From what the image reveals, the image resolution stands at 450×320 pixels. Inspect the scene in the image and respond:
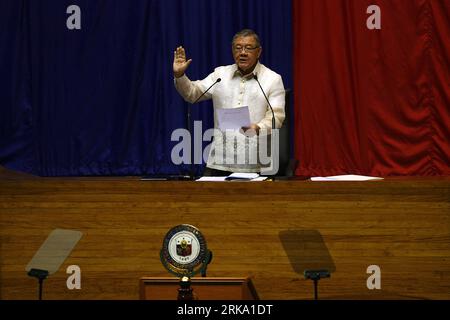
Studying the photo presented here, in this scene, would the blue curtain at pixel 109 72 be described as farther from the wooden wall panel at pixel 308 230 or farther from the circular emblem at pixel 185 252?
the circular emblem at pixel 185 252

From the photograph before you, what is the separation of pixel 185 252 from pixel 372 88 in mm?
3701

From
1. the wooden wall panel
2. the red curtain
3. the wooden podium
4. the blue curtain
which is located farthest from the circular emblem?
the red curtain

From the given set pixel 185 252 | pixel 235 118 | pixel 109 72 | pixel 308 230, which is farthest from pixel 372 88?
pixel 185 252

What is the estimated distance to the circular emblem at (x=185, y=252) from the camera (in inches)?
108

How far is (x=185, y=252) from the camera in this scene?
2.77m

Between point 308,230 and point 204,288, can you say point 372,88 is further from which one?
point 204,288

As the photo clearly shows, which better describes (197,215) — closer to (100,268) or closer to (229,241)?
(229,241)

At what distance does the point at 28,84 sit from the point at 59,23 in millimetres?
524

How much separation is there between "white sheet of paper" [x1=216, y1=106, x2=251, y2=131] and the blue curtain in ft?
6.83

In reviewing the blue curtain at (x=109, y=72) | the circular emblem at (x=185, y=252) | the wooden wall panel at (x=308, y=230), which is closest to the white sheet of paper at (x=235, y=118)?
the wooden wall panel at (x=308, y=230)

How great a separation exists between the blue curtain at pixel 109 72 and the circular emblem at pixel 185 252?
3374 mm

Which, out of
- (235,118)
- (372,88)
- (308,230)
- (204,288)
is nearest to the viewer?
(204,288)
